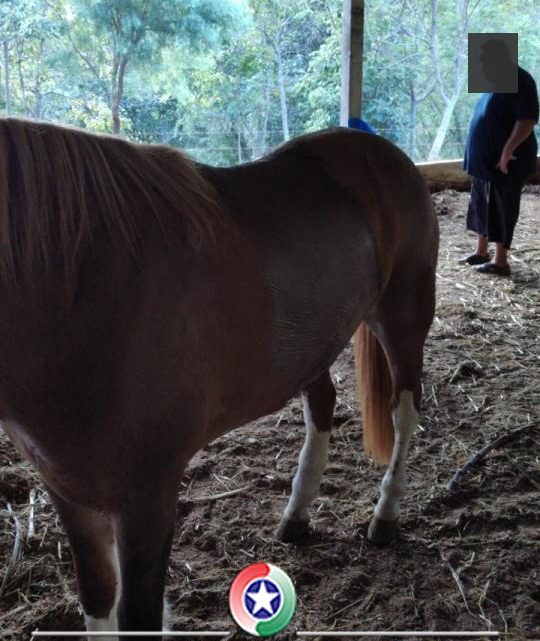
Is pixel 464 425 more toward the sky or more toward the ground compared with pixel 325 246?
more toward the ground

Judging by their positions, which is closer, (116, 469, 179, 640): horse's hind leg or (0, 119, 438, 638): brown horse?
(0, 119, 438, 638): brown horse

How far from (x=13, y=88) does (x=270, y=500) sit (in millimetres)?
4407

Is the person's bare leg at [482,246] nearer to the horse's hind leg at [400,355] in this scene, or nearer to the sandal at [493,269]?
the sandal at [493,269]

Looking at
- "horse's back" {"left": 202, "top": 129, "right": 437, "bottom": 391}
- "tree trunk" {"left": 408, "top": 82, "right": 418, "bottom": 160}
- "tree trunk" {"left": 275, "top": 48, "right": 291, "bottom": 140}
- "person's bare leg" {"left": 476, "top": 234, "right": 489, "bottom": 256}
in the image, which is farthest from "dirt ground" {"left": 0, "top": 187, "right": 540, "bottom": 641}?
"tree trunk" {"left": 408, "top": 82, "right": 418, "bottom": 160}

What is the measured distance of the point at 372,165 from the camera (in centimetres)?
190

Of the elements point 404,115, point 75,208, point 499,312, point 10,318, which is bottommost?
point 499,312

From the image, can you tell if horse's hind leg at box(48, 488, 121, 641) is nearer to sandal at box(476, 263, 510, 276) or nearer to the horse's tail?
the horse's tail

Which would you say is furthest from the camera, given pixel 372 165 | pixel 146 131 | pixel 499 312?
pixel 146 131

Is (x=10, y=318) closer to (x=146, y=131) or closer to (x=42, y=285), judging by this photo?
(x=42, y=285)

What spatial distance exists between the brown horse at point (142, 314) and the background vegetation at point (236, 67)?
3.55 meters

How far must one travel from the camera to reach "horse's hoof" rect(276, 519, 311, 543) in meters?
2.06

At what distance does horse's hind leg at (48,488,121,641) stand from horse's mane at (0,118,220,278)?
60 cm

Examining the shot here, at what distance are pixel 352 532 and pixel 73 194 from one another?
5.23ft

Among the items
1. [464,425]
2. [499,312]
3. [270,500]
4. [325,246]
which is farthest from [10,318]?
[499,312]
